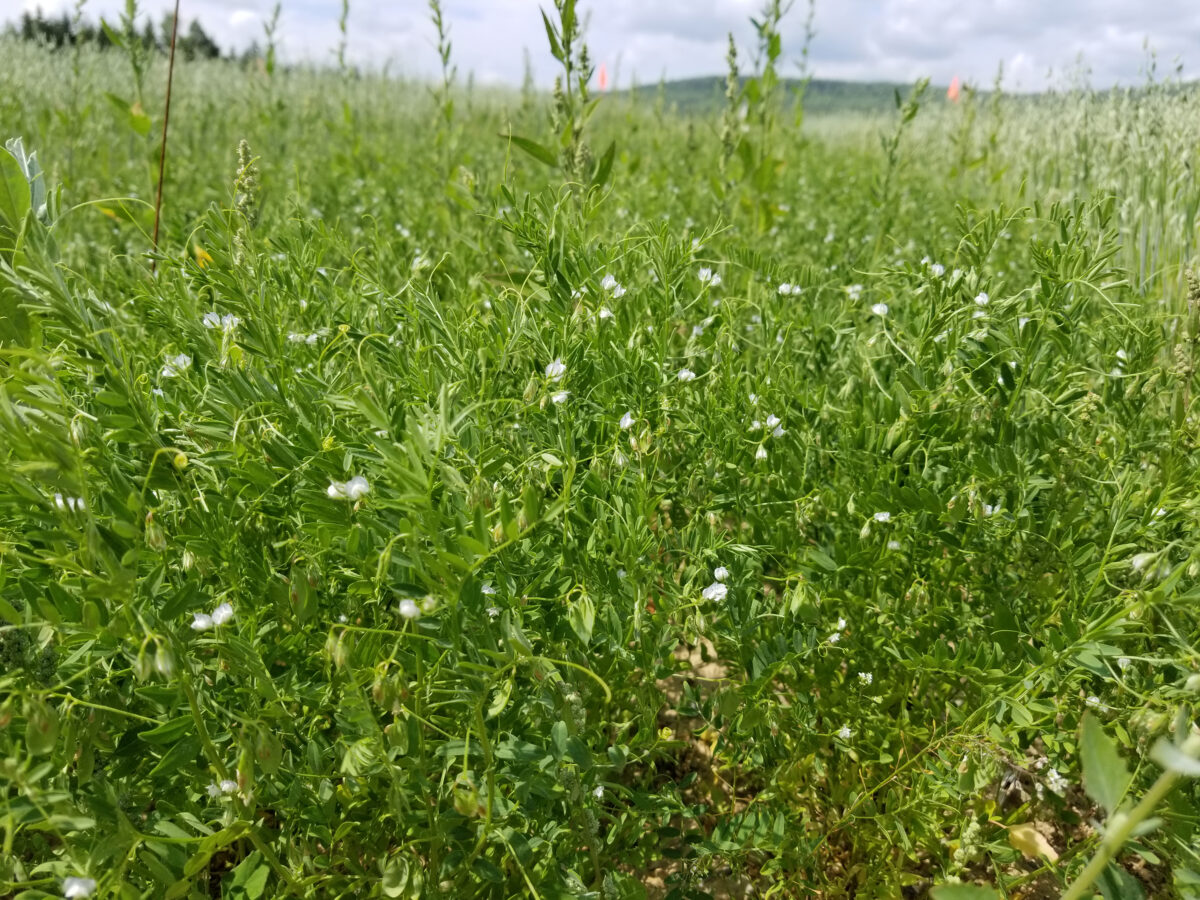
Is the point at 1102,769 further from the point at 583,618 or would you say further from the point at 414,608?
the point at 414,608

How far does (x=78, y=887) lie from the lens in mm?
797

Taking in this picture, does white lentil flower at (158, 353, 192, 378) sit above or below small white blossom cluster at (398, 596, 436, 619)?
above

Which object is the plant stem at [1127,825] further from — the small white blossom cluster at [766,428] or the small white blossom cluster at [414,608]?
the small white blossom cluster at [766,428]

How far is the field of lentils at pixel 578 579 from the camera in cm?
93

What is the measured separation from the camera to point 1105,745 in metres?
0.70

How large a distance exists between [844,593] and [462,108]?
10106 mm

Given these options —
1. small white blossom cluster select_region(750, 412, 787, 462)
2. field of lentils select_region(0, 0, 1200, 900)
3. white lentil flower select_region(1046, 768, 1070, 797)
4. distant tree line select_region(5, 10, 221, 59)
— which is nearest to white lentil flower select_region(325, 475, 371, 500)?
field of lentils select_region(0, 0, 1200, 900)

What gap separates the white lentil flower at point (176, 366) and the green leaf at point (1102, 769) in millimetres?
1296

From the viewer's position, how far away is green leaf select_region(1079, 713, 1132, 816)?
0.67 meters

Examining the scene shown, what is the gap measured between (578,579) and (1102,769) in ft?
2.26

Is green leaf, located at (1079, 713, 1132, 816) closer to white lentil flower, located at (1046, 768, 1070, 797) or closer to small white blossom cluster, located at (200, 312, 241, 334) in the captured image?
white lentil flower, located at (1046, 768, 1070, 797)

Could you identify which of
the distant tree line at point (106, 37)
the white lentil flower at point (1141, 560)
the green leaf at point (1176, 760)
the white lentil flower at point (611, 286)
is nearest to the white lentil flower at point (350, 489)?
the white lentil flower at point (611, 286)

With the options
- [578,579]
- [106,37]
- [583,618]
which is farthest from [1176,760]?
[106,37]

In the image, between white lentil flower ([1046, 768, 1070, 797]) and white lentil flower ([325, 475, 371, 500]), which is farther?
white lentil flower ([1046, 768, 1070, 797])
